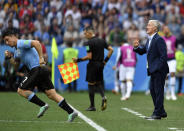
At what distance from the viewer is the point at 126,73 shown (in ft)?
63.3

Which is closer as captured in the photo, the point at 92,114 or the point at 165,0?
the point at 92,114

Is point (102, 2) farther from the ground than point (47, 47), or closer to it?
farther from the ground

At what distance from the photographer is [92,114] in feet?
41.0

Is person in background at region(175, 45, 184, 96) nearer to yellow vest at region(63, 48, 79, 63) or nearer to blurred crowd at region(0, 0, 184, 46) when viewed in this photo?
blurred crowd at region(0, 0, 184, 46)

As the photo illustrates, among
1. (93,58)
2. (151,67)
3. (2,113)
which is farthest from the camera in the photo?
(93,58)

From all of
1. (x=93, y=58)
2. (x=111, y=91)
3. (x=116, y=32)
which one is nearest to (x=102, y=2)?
(x=116, y=32)

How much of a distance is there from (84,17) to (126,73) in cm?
565

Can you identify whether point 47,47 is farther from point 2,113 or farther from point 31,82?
point 31,82

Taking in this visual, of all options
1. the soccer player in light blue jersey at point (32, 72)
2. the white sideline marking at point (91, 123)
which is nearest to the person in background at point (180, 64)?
the white sideline marking at point (91, 123)

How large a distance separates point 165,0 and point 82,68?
5838 millimetres

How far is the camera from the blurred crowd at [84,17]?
76.9ft

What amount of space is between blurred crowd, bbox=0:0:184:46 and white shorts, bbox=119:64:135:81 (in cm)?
369

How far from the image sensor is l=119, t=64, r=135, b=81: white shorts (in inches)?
755

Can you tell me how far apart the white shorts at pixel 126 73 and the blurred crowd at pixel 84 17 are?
369cm
